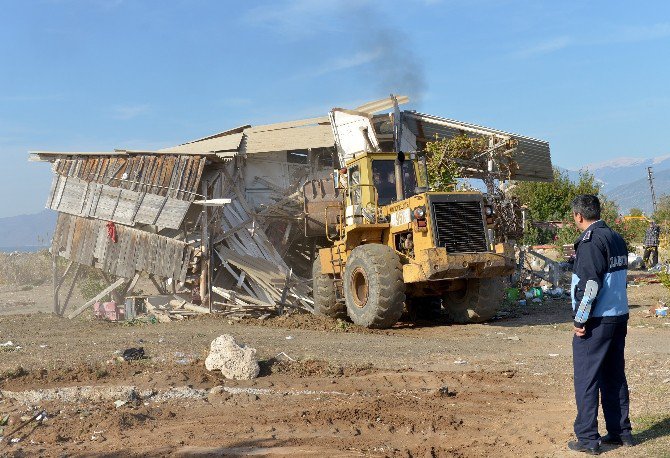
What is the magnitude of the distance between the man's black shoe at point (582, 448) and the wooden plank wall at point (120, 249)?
12.1 m

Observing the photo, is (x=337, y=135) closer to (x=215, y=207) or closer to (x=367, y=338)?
(x=215, y=207)

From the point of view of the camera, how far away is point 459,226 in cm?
1295

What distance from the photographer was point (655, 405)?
707cm

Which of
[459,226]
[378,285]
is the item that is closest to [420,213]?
[459,226]

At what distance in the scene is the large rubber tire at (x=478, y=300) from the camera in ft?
44.2

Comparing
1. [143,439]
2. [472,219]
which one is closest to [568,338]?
[472,219]

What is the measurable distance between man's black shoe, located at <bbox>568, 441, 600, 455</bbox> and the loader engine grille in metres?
6.92

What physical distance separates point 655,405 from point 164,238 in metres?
12.2

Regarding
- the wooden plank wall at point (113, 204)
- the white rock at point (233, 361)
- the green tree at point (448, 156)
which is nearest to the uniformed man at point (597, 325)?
the white rock at point (233, 361)

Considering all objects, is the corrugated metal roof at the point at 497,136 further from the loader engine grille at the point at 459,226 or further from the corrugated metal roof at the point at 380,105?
the loader engine grille at the point at 459,226

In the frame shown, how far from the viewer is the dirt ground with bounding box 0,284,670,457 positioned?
6.19 metres

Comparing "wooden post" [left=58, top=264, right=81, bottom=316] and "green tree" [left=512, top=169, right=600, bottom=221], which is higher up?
"green tree" [left=512, top=169, right=600, bottom=221]

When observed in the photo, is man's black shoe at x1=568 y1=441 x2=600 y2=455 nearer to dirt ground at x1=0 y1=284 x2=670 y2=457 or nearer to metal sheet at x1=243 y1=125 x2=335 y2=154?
dirt ground at x1=0 y1=284 x2=670 y2=457

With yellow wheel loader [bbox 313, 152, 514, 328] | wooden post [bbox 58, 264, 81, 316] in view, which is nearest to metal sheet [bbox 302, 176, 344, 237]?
yellow wheel loader [bbox 313, 152, 514, 328]
